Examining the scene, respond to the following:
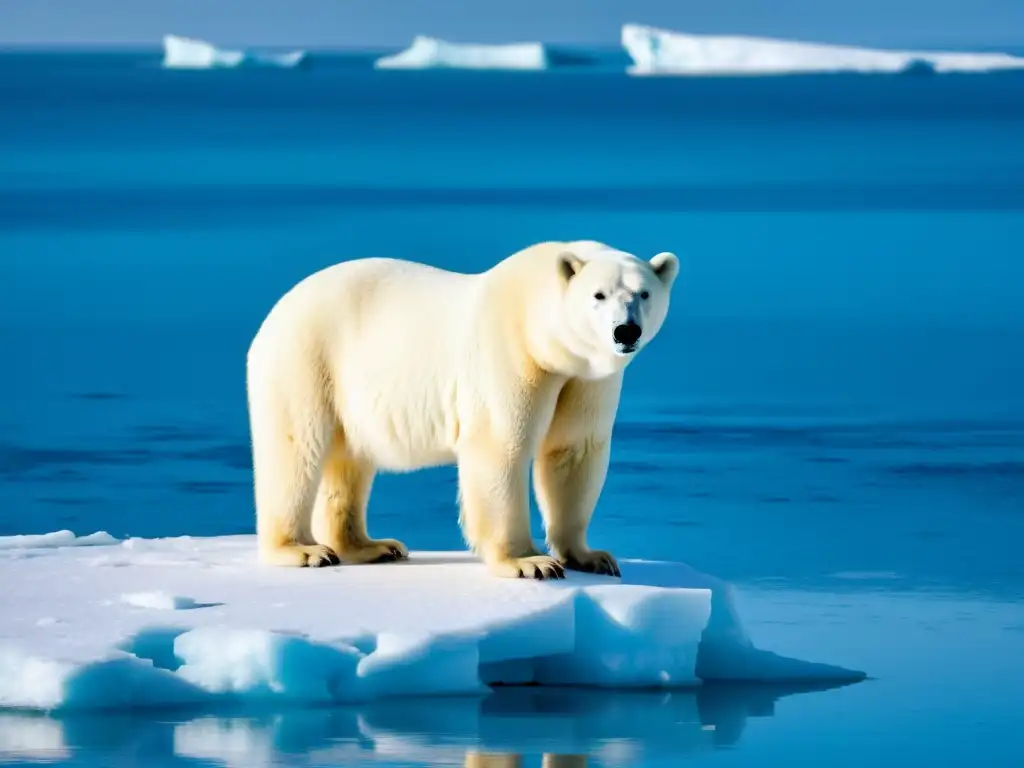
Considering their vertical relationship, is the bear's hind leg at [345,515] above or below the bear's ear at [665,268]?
below

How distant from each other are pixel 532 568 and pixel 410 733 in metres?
0.88

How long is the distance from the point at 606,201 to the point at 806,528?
32.7 metres

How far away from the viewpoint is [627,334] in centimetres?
748

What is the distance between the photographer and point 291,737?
→ 23.8 ft

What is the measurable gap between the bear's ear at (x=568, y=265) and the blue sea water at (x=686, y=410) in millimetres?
1359

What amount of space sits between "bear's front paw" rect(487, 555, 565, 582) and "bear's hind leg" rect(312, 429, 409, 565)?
744 mm

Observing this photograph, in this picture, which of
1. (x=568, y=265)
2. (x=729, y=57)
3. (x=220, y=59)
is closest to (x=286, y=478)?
(x=568, y=265)

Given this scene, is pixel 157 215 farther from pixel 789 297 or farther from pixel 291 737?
pixel 291 737

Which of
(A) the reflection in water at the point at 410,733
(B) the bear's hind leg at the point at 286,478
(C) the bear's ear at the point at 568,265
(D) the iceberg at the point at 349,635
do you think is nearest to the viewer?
(A) the reflection in water at the point at 410,733

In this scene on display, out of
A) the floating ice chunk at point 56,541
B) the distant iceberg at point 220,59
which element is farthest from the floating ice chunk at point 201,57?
the floating ice chunk at point 56,541

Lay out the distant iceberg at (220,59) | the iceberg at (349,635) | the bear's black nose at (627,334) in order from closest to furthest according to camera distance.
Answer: the iceberg at (349,635)
the bear's black nose at (627,334)
the distant iceberg at (220,59)

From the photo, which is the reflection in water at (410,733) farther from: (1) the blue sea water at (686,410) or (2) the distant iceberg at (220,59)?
(2) the distant iceberg at (220,59)

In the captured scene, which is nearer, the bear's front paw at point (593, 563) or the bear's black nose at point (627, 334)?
the bear's black nose at point (627, 334)

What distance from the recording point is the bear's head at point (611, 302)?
750 centimetres
